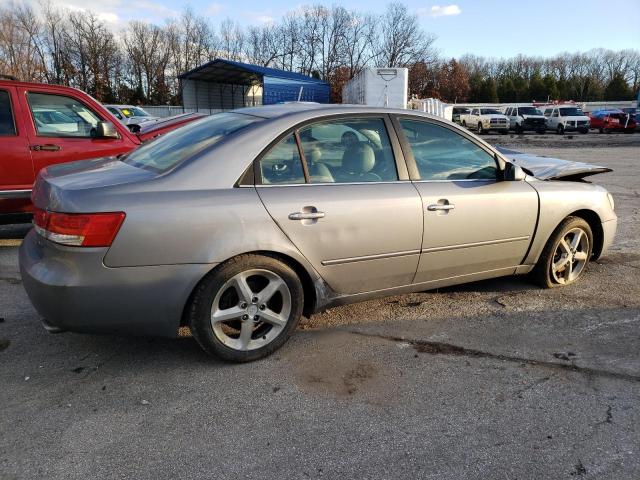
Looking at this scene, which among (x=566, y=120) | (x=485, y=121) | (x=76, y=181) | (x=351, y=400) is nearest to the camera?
(x=351, y=400)

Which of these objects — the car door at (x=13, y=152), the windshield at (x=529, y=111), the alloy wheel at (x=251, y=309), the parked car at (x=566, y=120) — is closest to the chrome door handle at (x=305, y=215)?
the alloy wheel at (x=251, y=309)

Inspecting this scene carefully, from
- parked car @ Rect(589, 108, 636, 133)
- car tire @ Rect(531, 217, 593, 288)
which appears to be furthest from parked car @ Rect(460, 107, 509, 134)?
car tire @ Rect(531, 217, 593, 288)

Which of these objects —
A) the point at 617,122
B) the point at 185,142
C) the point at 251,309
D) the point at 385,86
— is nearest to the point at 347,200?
the point at 251,309

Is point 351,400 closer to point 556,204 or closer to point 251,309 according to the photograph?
point 251,309

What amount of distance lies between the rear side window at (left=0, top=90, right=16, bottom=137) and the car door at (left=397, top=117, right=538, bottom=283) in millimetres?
4335

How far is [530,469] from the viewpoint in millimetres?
2219

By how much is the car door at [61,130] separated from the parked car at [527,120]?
108 feet

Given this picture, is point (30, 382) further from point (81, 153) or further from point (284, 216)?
point (81, 153)

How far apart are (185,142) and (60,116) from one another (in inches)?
129

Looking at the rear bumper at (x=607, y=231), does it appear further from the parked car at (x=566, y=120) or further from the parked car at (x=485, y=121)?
the parked car at (x=566, y=120)

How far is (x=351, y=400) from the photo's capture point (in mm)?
2746

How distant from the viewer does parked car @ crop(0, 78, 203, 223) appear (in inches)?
210

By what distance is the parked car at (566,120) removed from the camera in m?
32.1

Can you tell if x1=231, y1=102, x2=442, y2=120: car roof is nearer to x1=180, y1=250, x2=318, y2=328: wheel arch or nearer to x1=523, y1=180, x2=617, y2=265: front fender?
x1=180, y1=250, x2=318, y2=328: wheel arch
